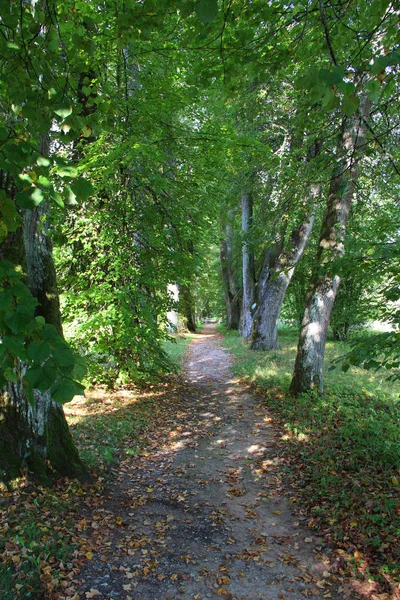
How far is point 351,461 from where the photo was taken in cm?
526

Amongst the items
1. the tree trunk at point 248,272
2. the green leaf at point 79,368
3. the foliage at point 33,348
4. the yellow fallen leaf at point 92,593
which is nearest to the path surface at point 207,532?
the yellow fallen leaf at point 92,593

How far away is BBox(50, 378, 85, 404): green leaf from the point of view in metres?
1.50

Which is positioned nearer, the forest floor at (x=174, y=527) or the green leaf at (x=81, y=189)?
the green leaf at (x=81, y=189)

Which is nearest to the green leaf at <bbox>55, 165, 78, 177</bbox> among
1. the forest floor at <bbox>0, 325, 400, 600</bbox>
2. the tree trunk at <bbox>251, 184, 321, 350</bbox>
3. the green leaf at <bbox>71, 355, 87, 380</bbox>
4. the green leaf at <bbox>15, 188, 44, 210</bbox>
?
the green leaf at <bbox>15, 188, 44, 210</bbox>

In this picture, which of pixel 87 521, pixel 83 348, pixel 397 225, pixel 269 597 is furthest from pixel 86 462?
pixel 397 225

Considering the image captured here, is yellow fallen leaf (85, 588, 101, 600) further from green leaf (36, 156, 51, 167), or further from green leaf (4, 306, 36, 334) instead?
green leaf (36, 156, 51, 167)

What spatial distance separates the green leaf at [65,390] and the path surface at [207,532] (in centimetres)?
277

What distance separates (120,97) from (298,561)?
705 centimetres

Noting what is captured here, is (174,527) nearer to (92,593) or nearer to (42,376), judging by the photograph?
(92,593)

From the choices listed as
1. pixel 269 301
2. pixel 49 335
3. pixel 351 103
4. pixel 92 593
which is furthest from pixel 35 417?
pixel 269 301

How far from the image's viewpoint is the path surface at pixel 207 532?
3.54 m

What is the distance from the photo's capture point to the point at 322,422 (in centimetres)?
685

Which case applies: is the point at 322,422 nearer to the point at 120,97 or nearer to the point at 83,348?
the point at 83,348

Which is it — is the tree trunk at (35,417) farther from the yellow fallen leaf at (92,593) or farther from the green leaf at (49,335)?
the green leaf at (49,335)
